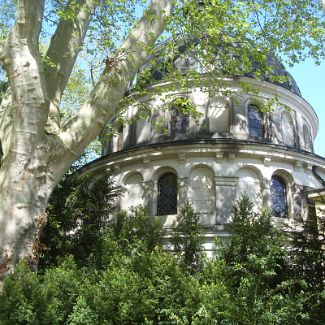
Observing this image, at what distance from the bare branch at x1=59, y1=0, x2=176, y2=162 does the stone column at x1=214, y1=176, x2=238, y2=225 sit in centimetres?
843

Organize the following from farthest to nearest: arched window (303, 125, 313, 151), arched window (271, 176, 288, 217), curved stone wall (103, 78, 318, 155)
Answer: arched window (303, 125, 313, 151)
curved stone wall (103, 78, 318, 155)
arched window (271, 176, 288, 217)

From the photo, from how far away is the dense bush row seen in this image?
7.42 m

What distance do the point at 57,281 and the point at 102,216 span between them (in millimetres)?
5794

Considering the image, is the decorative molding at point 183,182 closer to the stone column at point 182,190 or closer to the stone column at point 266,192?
the stone column at point 182,190

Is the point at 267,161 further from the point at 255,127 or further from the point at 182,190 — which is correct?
the point at 182,190

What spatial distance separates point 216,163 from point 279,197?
3012 millimetres

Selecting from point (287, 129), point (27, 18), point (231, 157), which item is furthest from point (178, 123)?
point (27, 18)

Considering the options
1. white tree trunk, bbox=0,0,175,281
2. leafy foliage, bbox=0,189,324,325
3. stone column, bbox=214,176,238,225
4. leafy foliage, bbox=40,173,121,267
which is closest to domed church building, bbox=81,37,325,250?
stone column, bbox=214,176,238,225

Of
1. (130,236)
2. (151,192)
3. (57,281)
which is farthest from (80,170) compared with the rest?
(57,281)

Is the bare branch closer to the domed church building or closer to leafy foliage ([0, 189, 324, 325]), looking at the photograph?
leafy foliage ([0, 189, 324, 325])

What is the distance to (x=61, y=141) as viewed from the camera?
28.3 feet

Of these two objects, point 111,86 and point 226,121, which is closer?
point 111,86

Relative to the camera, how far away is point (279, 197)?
18453 mm

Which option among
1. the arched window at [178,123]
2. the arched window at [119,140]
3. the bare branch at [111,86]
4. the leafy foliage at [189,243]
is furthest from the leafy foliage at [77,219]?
the arched window at [119,140]
